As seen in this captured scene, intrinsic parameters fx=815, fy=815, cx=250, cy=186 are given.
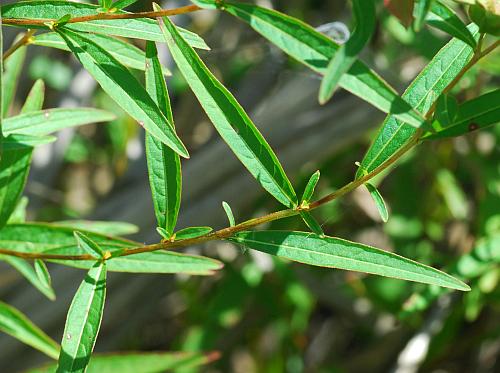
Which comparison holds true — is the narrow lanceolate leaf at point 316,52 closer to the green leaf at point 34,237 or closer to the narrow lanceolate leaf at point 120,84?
the narrow lanceolate leaf at point 120,84

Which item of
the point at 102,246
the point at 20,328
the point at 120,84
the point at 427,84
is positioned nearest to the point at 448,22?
the point at 427,84

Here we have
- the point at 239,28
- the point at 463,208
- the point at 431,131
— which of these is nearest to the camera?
the point at 431,131

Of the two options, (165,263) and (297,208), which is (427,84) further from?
(165,263)

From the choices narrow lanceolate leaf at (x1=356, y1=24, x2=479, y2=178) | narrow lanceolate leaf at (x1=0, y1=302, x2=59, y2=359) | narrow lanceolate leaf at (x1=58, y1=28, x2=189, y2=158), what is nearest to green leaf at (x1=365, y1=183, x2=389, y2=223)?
narrow lanceolate leaf at (x1=356, y1=24, x2=479, y2=178)

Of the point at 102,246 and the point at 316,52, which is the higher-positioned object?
the point at 316,52

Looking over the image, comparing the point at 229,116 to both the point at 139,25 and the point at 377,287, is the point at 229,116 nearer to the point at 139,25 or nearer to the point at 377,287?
the point at 139,25

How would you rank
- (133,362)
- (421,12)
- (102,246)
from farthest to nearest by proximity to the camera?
(133,362) → (102,246) → (421,12)

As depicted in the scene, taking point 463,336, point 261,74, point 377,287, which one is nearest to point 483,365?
point 463,336

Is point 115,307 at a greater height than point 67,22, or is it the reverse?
point 67,22

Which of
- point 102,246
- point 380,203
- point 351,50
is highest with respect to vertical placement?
point 351,50
